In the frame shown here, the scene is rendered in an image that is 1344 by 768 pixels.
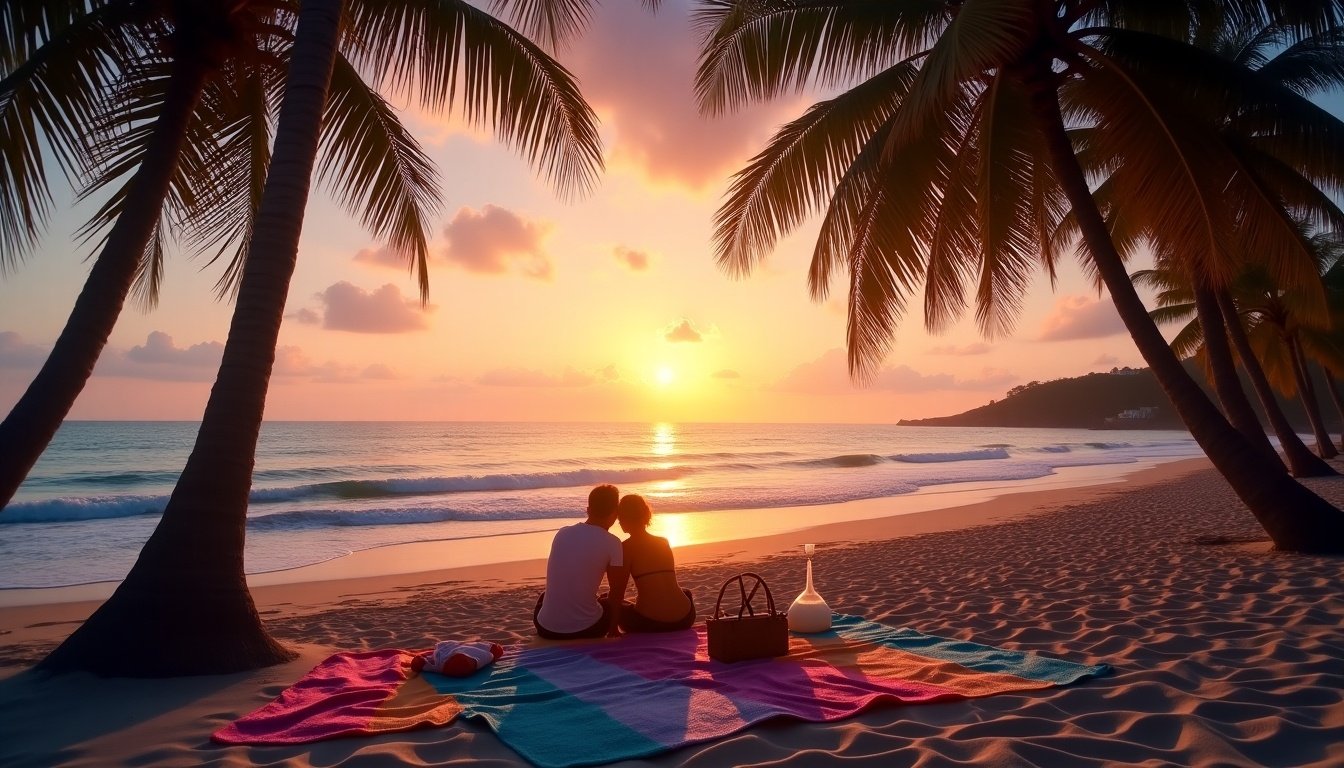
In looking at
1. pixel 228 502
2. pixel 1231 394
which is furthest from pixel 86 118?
pixel 1231 394

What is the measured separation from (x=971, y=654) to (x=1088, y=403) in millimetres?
108701

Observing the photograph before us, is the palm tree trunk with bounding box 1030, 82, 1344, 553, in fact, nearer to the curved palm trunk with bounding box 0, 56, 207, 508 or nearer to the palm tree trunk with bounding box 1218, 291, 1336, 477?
the palm tree trunk with bounding box 1218, 291, 1336, 477

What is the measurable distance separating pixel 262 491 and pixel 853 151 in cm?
2073

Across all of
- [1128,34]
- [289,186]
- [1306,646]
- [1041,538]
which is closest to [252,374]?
[289,186]

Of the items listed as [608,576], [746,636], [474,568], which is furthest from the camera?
[474,568]

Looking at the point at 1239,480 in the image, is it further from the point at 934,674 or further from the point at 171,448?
the point at 171,448

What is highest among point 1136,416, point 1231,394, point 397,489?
point 1231,394

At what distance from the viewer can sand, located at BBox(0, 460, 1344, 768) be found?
3197 mm

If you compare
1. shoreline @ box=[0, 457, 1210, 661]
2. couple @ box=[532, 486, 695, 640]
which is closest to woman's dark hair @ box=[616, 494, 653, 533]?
couple @ box=[532, 486, 695, 640]

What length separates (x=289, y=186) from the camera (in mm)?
4949

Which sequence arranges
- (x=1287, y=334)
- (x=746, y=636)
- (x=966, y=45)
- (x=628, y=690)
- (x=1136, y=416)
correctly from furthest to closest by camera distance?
(x=1136, y=416)
(x=1287, y=334)
(x=966, y=45)
(x=746, y=636)
(x=628, y=690)

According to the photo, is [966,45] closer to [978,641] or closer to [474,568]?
[978,641]

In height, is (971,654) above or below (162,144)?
below

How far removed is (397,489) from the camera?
24609 millimetres
